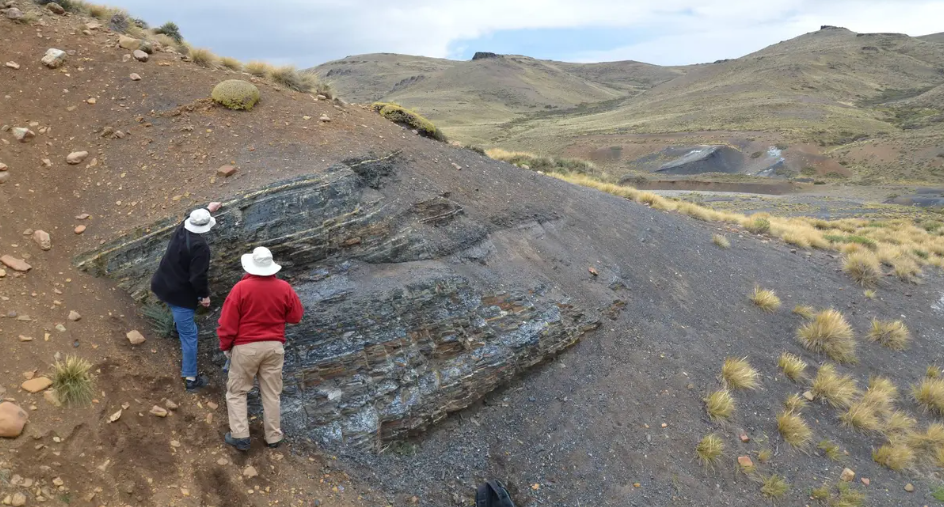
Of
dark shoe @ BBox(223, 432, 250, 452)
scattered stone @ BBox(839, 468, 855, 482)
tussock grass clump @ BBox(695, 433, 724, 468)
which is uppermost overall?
dark shoe @ BBox(223, 432, 250, 452)

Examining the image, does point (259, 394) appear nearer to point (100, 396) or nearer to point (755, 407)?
point (100, 396)

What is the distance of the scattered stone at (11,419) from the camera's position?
4.01m

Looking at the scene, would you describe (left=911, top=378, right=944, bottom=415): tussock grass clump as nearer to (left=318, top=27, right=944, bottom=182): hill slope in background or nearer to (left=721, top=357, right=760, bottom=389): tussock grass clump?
(left=721, top=357, right=760, bottom=389): tussock grass clump

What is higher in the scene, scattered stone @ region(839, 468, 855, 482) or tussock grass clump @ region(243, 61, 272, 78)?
tussock grass clump @ region(243, 61, 272, 78)

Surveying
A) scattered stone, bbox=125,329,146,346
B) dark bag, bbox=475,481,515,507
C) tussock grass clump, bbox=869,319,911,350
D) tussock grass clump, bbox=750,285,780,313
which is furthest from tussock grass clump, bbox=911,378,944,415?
scattered stone, bbox=125,329,146,346

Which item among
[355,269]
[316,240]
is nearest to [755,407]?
[355,269]

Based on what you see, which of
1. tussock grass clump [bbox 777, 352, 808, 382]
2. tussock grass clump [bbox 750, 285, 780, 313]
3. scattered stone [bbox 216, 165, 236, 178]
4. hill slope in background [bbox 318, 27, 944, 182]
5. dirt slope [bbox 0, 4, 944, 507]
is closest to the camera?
dirt slope [bbox 0, 4, 944, 507]

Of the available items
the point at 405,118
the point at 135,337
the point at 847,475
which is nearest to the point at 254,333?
the point at 135,337

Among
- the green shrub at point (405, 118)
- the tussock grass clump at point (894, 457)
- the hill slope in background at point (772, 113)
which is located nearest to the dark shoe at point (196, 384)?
the green shrub at point (405, 118)

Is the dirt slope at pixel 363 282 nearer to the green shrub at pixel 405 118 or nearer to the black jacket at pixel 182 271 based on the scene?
the black jacket at pixel 182 271

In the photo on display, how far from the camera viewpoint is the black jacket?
16.7ft

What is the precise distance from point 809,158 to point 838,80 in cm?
4474

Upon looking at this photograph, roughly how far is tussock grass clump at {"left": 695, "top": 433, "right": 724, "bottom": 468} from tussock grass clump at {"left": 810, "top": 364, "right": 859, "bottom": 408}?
108 inches

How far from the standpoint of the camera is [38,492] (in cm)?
383
